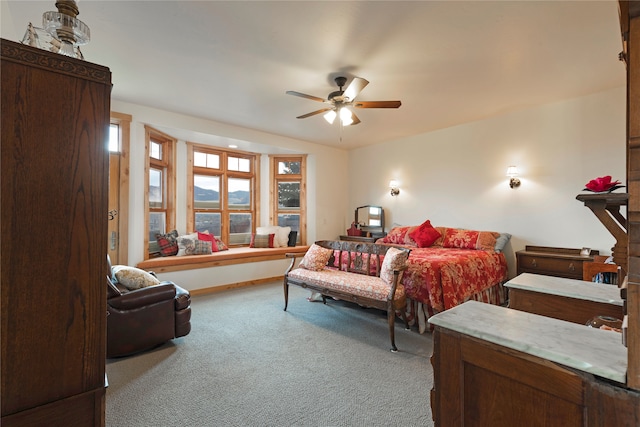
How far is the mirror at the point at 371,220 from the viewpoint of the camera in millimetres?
5891

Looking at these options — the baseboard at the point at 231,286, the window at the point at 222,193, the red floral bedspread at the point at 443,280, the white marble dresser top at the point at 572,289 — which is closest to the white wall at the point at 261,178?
the baseboard at the point at 231,286

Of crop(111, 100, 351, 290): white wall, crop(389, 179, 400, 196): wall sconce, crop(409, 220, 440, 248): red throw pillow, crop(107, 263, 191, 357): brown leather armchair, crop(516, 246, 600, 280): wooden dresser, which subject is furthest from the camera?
crop(389, 179, 400, 196): wall sconce

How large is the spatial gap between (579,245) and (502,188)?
1.22 meters

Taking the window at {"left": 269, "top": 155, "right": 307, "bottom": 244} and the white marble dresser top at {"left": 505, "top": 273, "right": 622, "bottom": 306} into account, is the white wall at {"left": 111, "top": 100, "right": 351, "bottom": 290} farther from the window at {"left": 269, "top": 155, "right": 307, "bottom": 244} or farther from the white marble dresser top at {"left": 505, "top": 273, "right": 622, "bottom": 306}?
the white marble dresser top at {"left": 505, "top": 273, "right": 622, "bottom": 306}

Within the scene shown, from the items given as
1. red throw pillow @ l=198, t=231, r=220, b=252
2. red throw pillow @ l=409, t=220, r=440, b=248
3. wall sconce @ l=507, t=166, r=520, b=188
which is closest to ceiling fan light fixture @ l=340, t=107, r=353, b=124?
red throw pillow @ l=409, t=220, r=440, b=248

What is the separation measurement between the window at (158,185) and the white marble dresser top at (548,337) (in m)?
4.50

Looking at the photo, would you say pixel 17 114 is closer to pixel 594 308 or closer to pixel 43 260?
pixel 43 260

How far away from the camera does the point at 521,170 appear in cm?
421

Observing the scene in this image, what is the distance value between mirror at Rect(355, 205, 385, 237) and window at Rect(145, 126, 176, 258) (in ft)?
12.2

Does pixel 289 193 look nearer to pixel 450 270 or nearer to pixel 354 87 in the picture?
pixel 354 87

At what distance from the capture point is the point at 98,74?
79 centimetres

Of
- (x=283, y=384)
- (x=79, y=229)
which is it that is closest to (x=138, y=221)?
(x=283, y=384)

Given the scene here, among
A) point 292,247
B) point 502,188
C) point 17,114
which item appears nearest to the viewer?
point 17,114

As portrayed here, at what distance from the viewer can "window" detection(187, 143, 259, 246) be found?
17.3 feet
